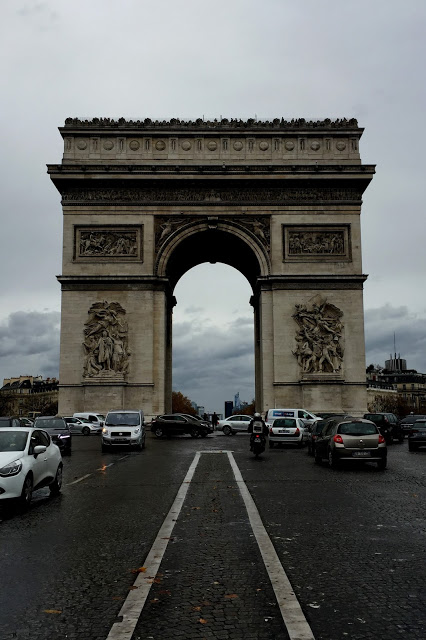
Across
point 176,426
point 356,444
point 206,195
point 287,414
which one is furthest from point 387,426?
point 206,195

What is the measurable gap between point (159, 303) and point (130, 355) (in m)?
Result: 3.86

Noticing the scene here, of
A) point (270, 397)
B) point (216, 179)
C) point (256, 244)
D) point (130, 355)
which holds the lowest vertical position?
point (270, 397)

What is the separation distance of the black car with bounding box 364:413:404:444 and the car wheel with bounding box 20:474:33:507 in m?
24.6

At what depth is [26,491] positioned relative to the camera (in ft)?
36.9

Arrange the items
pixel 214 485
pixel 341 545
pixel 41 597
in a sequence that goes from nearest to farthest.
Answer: pixel 41 597, pixel 341 545, pixel 214 485

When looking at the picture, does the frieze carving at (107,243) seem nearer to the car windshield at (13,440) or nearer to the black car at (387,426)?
the black car at (387,426)

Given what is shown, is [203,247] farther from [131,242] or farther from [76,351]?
[76,351]

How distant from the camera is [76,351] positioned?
4378 centimetres

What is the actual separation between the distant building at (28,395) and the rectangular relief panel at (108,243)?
84.1 meters

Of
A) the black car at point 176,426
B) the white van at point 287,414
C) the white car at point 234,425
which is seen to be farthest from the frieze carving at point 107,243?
the white van at point 287,414

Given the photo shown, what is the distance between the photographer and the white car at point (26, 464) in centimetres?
1086

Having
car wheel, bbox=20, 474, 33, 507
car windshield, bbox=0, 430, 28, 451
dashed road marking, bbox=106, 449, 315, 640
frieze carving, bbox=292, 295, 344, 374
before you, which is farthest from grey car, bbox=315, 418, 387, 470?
frieze carving, bbox=292, 295, 344, 374

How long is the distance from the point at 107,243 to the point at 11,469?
3517 cm

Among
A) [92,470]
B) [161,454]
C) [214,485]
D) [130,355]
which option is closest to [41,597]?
[214,485]
